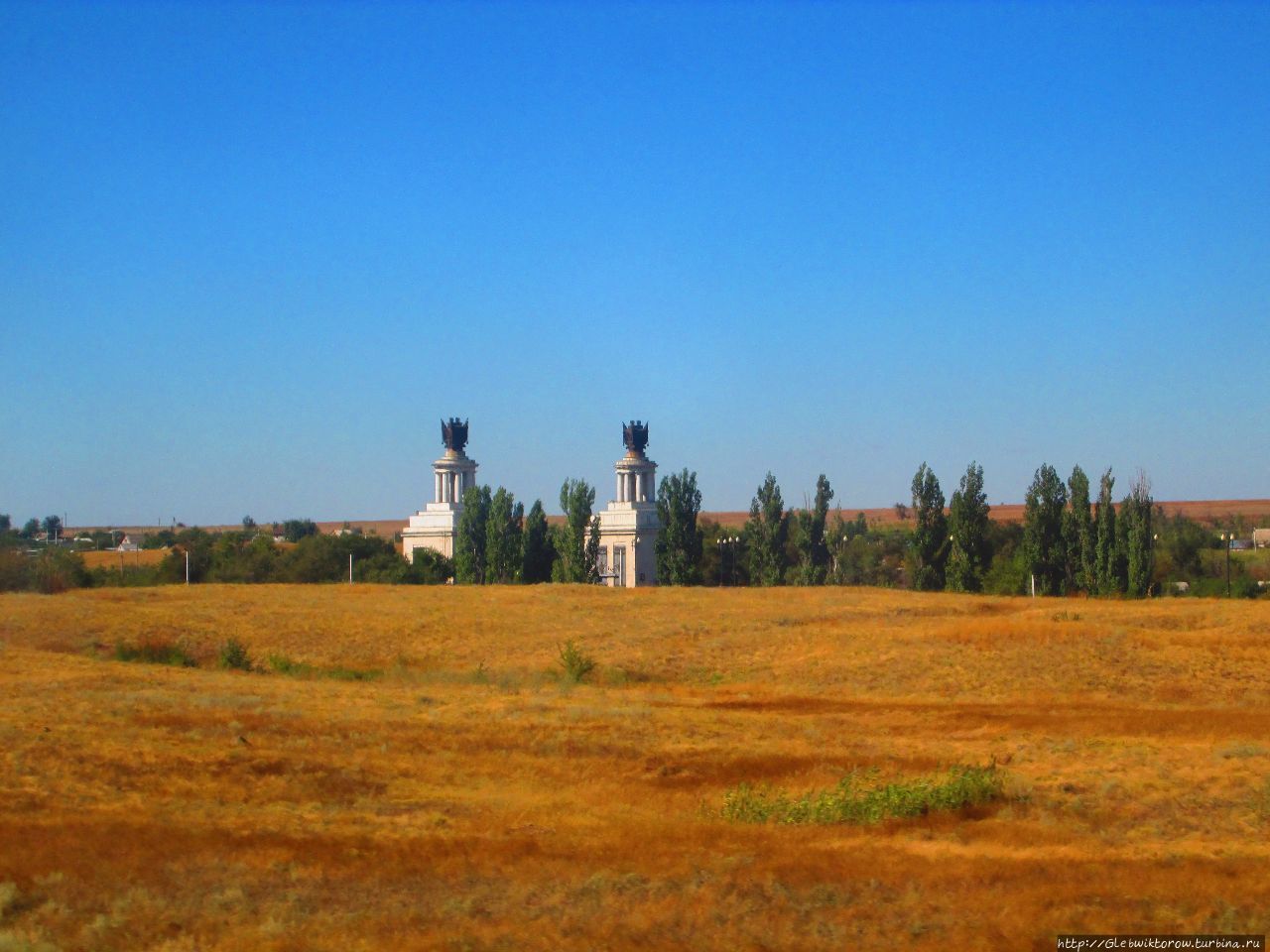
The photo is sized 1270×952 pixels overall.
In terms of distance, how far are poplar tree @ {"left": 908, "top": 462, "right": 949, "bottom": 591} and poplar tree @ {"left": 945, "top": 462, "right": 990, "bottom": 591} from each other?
0.77 meters

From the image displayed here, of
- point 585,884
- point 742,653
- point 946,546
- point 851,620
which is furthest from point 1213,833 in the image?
point 946,546

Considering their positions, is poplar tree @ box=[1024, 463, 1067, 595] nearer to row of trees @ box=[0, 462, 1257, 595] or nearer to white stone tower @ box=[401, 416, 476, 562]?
row of trees @ box=[0, 462, 1257, 595]

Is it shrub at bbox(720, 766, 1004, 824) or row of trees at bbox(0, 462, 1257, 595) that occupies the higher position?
row of trees at bbox(0, 462, 1257, 595)

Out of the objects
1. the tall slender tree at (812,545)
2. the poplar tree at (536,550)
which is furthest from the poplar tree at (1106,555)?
the poplar tree at (536,550)

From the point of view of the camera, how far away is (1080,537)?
2248 inches

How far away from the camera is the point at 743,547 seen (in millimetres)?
74938

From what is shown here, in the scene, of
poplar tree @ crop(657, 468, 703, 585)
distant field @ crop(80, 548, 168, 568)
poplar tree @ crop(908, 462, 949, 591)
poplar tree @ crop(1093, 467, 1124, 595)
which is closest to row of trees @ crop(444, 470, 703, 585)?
poplar tree @ crop(657, 468, 703, 585)

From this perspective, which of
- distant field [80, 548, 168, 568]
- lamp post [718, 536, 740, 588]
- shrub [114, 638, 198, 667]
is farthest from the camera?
distant field [80, 548, 168, 568]

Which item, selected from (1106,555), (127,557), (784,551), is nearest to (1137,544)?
(1106,555)

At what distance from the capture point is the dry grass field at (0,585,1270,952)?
10.1 meters

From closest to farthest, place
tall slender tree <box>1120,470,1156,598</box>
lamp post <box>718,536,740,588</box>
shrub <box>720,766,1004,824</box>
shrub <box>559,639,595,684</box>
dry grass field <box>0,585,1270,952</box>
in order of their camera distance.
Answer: dry grass field <box>0,585,1270,952</box> → shrub <box>720,766,1004,824</box> → shrub <box>559,639,595,684</box> → tall slender tree <box>1120,470,1156,598</box> → lamp post <box>718,536,740,588</box>

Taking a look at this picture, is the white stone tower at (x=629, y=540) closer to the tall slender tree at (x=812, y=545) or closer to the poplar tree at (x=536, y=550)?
the poplar tree at (x=536, y=550)

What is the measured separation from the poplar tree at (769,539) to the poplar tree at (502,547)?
12294 millimetres

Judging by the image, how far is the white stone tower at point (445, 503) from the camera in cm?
7756
